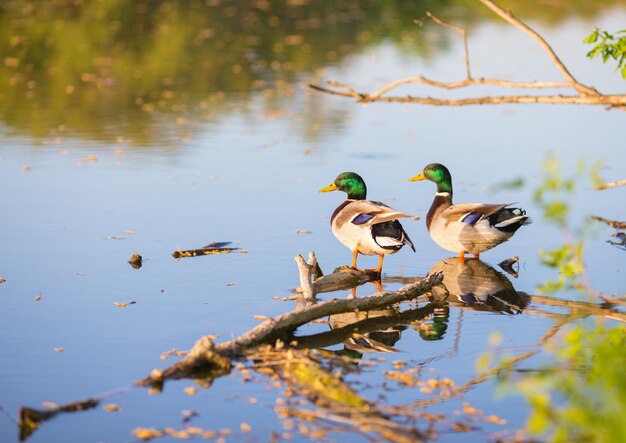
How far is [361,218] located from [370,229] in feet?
0.49

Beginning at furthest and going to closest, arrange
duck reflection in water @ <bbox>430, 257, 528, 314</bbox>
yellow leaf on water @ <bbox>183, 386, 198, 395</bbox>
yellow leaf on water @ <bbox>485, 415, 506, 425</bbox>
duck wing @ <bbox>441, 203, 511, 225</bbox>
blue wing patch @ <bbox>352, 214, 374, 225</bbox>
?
1. duck wing @ <bbox>441, 203, 511, 225</bbox>
2. blue wing patch @ <bbox>352, 214, 374, 225</bbox>
3. duck reflection in water @ <bbox>430, 257, 528, 314</bbox>
4. yellow leaf on water @ <bbox>183, 386, 198, 395</bbox>
5. yellow leaf on water @ <bbox>485, 415, 506, 425</bbox>

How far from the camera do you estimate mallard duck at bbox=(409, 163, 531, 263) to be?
30.1 feet

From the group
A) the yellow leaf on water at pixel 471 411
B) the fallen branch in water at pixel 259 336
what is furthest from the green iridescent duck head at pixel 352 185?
the yellow leaf on water at pixel 471 411

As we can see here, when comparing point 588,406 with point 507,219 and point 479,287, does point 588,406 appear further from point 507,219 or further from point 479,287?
point 507,219

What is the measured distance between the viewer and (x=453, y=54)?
957 inches

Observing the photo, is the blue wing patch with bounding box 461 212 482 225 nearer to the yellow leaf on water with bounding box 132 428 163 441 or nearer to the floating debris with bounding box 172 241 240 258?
the floating debris with bounding box 172 241 240 258

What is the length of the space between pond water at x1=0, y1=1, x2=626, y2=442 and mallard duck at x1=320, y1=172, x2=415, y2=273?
34 cm

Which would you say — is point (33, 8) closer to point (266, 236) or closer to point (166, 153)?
point (166, 153)

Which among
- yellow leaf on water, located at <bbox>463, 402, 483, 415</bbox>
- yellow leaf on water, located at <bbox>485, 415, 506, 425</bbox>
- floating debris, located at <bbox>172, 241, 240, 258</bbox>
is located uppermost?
floating debris, located at <bbox>172, 241, 240, 258</bbox>

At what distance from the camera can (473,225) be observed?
30.1 feet

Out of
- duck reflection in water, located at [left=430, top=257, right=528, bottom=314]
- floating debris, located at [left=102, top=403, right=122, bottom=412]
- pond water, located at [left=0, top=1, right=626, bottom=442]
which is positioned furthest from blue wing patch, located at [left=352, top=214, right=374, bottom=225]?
floating debris, located at [left=102, top=403, right=122, bottom=412]

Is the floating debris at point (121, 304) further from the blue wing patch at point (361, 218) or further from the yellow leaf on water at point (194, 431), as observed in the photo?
the yellow leaf on water at point (194, 431)

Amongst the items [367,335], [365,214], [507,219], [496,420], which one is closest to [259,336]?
[367,335]

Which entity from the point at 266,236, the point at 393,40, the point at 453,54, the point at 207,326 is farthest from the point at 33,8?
the point at 207,326
